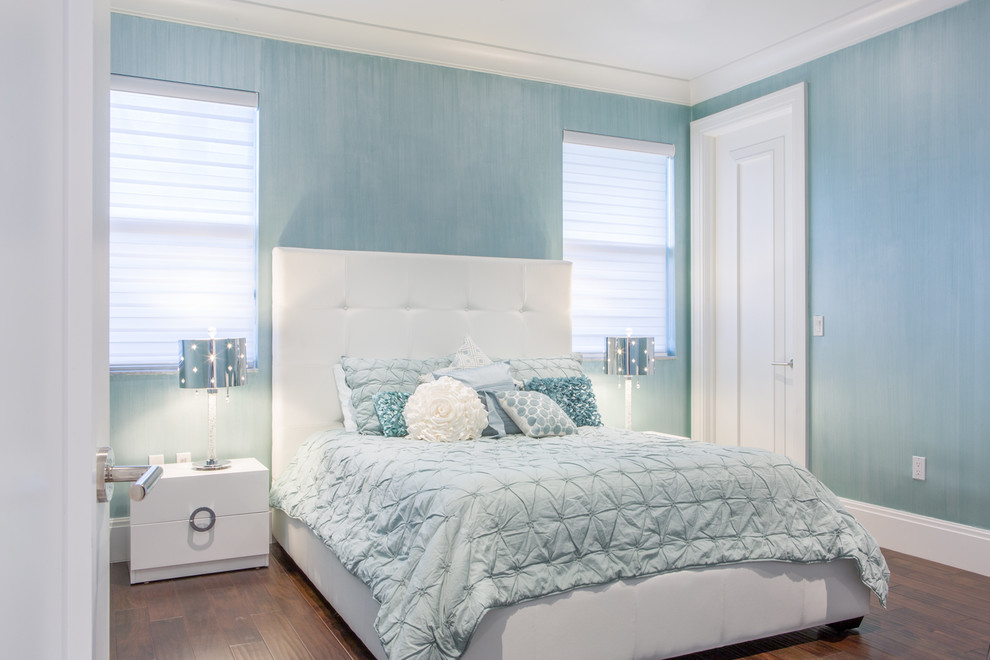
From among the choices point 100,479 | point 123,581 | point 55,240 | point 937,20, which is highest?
point 937,20

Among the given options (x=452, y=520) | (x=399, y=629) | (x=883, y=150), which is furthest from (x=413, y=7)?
(x=399, y=629)

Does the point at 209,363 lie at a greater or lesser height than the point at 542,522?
greater

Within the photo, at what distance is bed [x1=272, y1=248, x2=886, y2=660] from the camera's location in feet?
7.09

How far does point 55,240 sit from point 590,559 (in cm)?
193

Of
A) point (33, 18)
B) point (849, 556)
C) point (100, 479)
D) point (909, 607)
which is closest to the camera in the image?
point (33, 18)

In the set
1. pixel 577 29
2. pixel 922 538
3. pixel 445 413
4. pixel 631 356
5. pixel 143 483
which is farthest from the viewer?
pixel 631 356

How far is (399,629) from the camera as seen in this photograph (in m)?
2.00

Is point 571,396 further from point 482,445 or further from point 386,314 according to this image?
point 386,314

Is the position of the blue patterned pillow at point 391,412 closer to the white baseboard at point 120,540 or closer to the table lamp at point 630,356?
the white baseboard at point 120,540

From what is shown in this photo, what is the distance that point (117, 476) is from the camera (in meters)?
0.81

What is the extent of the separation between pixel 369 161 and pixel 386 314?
2.94ft

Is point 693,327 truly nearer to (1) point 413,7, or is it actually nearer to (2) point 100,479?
(1) point 413,7

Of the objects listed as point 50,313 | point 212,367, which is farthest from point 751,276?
point 50,313

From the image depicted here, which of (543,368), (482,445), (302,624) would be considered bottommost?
(302,624)
